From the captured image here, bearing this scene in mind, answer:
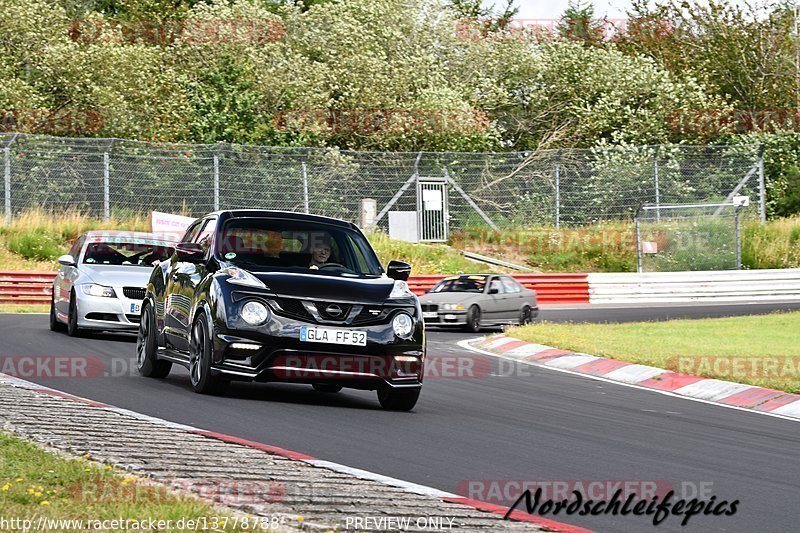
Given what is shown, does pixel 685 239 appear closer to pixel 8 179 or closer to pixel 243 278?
pixel 8 179

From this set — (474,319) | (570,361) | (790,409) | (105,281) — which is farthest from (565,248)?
(790,409)

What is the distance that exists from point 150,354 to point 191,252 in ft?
5.42

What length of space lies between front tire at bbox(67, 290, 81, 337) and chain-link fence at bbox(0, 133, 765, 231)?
1601 centimetres

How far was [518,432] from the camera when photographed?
9.80 metres

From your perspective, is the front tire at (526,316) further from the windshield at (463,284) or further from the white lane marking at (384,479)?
the white lane marking at (384,479)

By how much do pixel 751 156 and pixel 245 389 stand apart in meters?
31.7

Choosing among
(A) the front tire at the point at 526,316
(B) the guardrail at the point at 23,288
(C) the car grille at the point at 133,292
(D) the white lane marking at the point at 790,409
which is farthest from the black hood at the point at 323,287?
(B) the guardrail at the point at 23,288

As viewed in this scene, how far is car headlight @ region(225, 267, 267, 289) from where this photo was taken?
418 inches

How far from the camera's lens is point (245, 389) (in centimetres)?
1181

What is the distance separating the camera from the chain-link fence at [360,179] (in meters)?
33.4

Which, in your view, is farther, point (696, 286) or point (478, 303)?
point (696, 286)

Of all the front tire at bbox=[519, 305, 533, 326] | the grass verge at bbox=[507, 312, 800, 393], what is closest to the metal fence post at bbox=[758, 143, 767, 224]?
the grass verge at bbox=[507, 312, 800, 393]
